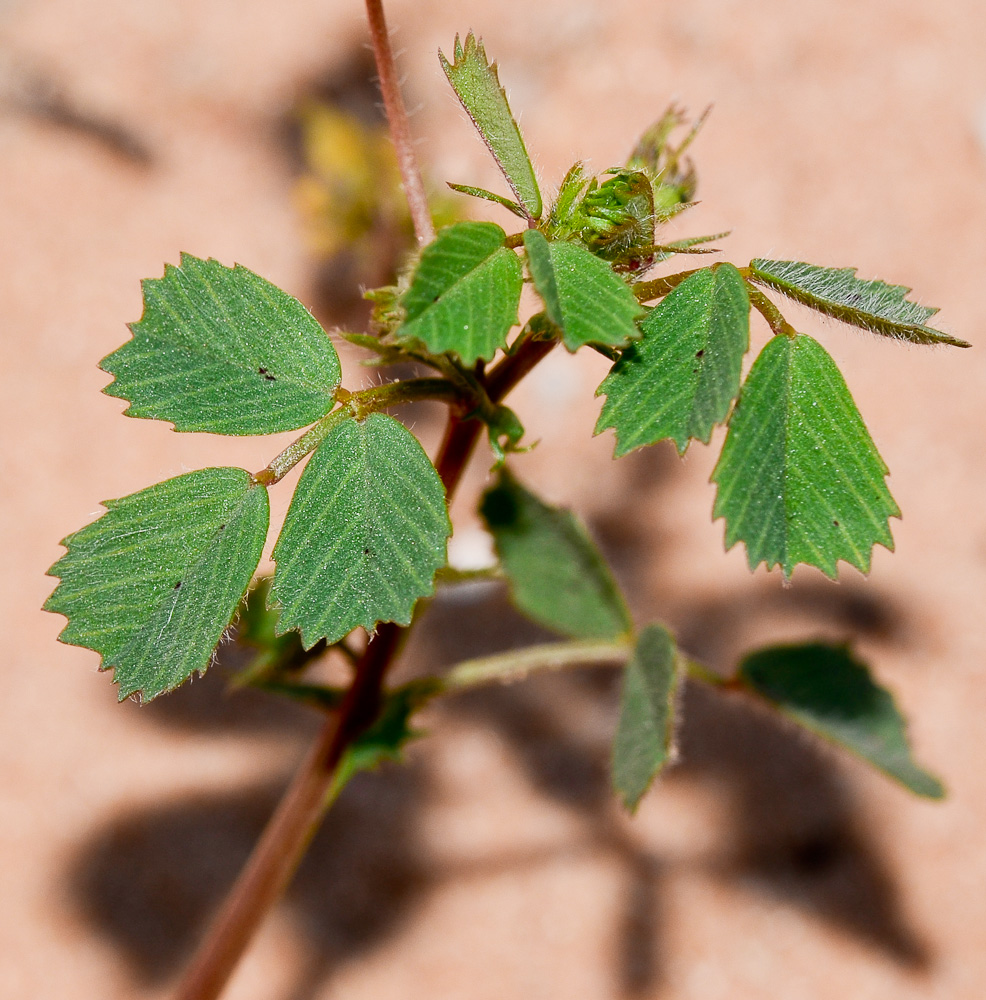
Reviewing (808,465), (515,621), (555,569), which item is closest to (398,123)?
(808,465)

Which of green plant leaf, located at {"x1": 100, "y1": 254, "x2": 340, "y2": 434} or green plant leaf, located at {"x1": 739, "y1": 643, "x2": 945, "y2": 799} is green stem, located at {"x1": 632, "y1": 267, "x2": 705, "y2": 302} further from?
green plant leaf, located at {"x1": 739, "y1": 643, "x2": 945, "y2": 799}

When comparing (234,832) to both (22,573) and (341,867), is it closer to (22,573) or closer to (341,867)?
(341,867)

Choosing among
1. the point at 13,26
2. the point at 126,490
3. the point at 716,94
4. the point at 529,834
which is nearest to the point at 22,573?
the point at 126,490

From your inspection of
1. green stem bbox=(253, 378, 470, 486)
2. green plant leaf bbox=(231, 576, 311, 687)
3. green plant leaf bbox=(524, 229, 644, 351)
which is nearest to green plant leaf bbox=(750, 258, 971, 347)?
green plant leaf bbox=(524, 229, 644, 351)

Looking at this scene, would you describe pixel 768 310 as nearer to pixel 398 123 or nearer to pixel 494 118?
pixel 494 118

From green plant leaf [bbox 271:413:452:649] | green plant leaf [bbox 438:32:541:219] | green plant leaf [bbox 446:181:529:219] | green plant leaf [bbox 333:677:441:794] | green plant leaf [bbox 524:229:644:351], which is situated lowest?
green plant leaf [bbox 333:677:441:794]

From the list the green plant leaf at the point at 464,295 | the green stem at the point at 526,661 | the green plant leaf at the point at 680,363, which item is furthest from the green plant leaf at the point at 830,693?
the green plant leaf at the point at 464,295
